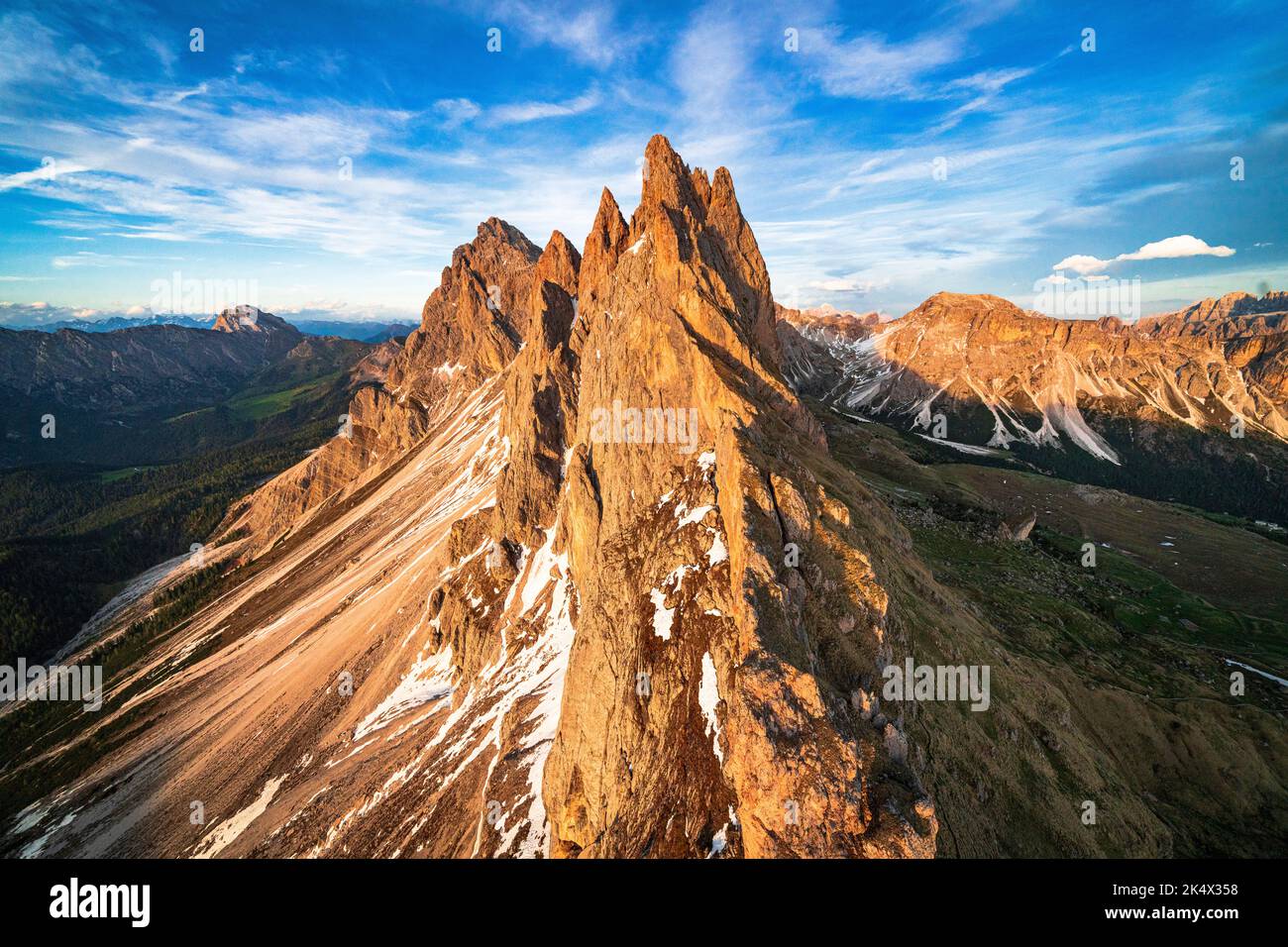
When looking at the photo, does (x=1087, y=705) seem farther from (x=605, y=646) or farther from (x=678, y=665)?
(x=605, y=646)

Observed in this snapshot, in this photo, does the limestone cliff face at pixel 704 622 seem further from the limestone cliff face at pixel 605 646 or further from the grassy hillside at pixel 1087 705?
the grassy hillside at pixel 1087 705

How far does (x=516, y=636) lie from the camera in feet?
243

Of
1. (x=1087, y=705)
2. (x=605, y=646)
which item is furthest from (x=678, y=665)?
(x=1087, y=705)

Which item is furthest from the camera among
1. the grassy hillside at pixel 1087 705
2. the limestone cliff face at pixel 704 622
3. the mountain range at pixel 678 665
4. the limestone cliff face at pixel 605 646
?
Answer: the grassy hillside at pixel 1087 705

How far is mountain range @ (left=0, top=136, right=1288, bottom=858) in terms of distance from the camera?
2986 cm

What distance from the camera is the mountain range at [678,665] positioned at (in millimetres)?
29859

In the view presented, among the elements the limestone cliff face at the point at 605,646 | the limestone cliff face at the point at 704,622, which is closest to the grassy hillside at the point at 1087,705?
the limestone cliff face at the point at 605,646

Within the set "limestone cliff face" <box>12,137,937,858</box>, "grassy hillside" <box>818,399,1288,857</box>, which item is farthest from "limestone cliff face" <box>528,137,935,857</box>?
"grassy hillside" <box>818,399,1288,857</box>

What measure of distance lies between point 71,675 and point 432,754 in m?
156

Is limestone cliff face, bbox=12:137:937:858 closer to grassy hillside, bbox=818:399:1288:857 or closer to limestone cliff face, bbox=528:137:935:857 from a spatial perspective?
limestone cliff face, bbox=528:137:935:857

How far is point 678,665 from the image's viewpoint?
112 ft

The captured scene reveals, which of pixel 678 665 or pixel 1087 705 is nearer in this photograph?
pixel 678 665
